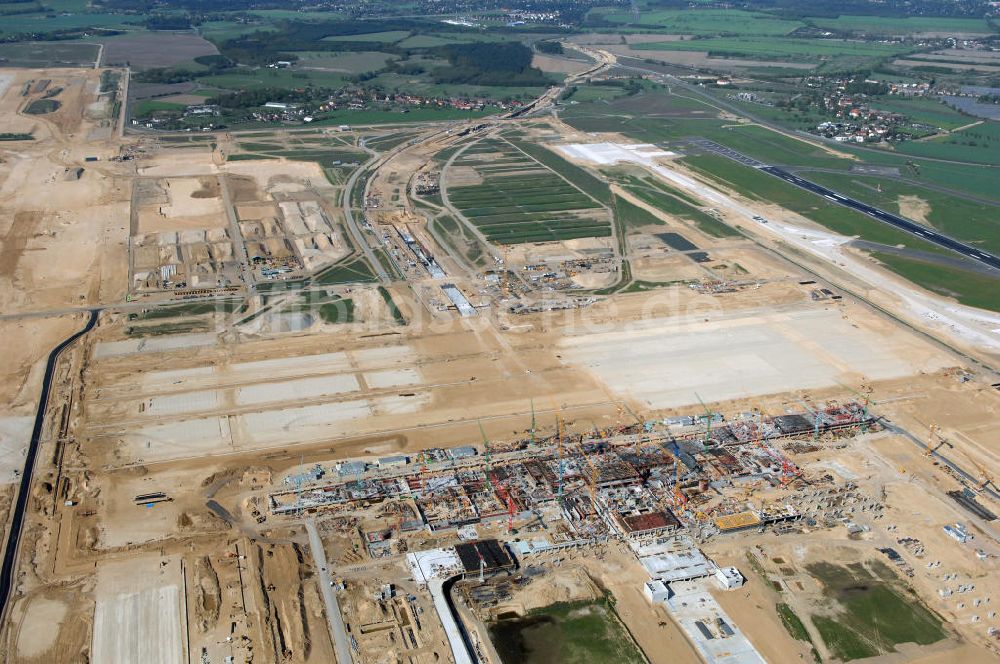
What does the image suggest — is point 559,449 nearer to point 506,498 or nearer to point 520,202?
point 506,498

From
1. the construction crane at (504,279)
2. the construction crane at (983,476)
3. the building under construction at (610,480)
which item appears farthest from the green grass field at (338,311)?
the construction crane at (983,476)

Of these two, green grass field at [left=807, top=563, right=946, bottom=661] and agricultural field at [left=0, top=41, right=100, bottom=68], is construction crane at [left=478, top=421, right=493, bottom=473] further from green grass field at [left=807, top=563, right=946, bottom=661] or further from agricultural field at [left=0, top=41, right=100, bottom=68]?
agricultural field at [left=0, top=41, right=100, bottom=68]

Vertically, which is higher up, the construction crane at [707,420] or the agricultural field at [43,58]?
the agricultural field at [43,58]

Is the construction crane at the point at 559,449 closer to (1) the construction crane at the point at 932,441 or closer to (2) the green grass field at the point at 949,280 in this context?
(1) the construction crane at the point at 932,441

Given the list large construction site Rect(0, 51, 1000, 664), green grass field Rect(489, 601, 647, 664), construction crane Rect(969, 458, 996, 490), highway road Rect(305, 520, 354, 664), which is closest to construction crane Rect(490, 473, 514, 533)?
large construction site Rect(0, 51, 1000, 664)

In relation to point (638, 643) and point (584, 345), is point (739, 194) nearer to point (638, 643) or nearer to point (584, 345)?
point (584, 345)
